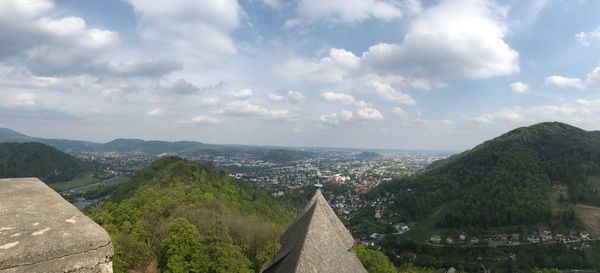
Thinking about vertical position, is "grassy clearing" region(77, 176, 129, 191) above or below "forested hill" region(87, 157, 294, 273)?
below

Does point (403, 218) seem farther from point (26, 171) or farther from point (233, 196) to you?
point (26, 171)

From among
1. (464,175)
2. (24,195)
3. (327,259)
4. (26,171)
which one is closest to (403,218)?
(464,175)

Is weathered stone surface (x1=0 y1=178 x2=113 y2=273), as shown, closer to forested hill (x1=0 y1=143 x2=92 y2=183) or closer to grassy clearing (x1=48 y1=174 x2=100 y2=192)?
grassy clearing (x1=48 y1=174 x2=100 y2=192)

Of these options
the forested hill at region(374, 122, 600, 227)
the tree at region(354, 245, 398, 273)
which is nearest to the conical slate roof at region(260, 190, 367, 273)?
the tree at region(354, 245, 398, 273)

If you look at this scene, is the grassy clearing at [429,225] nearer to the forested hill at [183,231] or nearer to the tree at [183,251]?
the forested hill at [183,231]

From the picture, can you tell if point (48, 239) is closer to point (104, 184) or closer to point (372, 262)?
point (372, 262)
